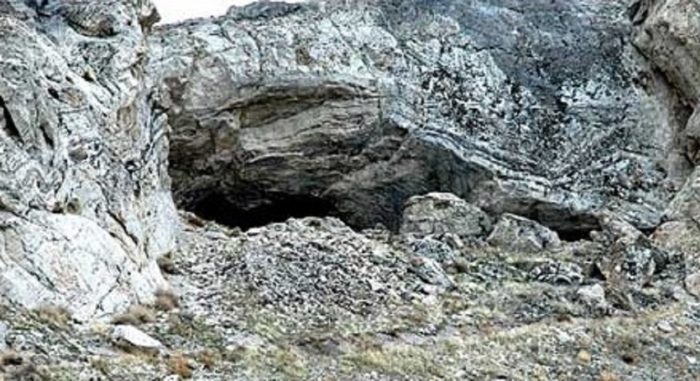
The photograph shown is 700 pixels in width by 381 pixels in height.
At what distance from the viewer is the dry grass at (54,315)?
825 inches

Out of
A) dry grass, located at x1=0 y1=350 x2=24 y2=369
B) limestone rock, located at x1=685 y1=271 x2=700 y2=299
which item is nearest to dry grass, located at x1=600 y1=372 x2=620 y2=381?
limestone rock, located at x1=685 y1=271 x2=700 y2=299

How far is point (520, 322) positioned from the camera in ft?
91.6

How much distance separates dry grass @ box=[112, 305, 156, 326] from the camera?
75.2 feet

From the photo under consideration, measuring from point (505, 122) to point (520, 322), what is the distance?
1974 centimetres

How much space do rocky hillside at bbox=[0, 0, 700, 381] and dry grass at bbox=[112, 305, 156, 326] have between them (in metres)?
0.17

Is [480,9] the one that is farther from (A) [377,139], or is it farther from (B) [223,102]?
(B) [223,102]

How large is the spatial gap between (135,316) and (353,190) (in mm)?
24105

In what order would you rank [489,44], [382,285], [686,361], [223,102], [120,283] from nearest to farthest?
1. [120,283]
2. [686,361]
3. [382,285]
4. [223,102]
5. [489,44]

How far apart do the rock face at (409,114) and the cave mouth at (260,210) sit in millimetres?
150

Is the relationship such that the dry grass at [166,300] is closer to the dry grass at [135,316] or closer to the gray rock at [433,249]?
the dry grass at [135,316]

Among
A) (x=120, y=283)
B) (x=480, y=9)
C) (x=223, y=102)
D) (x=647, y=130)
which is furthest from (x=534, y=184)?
(x=120, y=283)

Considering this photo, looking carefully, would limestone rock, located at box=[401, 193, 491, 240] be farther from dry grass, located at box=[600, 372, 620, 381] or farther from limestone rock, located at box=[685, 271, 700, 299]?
dry grass, located at box=[600, 372, 620, 381]

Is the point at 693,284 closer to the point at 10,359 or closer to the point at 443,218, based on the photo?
the point at 443,218

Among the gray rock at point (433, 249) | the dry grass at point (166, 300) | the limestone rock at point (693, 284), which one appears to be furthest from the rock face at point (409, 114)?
the dry grass at point (166, 300)
